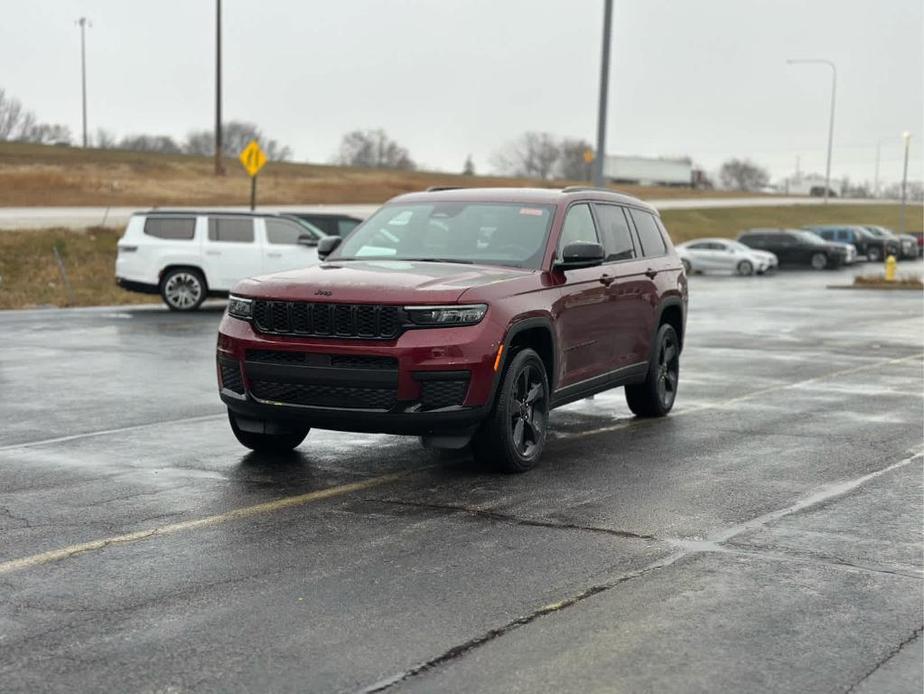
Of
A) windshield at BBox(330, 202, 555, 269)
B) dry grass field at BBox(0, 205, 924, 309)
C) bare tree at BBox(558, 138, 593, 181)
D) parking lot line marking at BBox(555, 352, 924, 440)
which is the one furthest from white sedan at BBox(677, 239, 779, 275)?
bare tree at BBox(558, 138, 593, 181)

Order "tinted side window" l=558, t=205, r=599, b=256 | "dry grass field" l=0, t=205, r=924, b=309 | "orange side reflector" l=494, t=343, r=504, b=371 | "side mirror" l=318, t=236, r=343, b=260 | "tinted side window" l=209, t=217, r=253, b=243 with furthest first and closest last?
"dry grass field" l=0, t=205, r=924, b=309
"tinted side window" l=209, t=217, r=253, b=243
"side mirror" l=318, t=236, r=343, b=260
"tinted side window" l=558, t=205, r=599, b=256
"orange side reflector" l=494, t=343, r=504, b=371

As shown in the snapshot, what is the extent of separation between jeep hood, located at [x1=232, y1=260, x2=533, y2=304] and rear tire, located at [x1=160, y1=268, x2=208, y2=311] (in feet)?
52.9

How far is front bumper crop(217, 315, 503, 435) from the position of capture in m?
7.90

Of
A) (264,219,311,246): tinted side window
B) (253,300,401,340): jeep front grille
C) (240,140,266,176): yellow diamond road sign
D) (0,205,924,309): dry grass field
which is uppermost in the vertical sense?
(240,140,266,176): yellow diamond road sign

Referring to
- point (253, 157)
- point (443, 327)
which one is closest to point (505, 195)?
point (443, 327)

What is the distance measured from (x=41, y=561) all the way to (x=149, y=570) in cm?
54

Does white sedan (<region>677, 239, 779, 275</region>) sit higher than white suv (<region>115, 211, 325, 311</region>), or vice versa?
white suv (<region>115, 211, 325, 311</region>)

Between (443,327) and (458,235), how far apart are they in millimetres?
1536

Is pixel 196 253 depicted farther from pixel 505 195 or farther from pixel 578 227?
pixel 578 227

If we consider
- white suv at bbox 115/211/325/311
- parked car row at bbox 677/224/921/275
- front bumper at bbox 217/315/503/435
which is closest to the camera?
front bumper at bbox 217/315/503/435

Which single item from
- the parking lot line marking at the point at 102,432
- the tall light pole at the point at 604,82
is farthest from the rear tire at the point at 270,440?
the tall light pole at the point at 604,82

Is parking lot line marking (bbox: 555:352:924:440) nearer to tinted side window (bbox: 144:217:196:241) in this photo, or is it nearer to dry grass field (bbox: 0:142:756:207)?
tinted side window (bbox: 144:217:196:241)

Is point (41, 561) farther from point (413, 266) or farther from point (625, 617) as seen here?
point (413, 266)

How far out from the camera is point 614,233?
10500 millimetres
